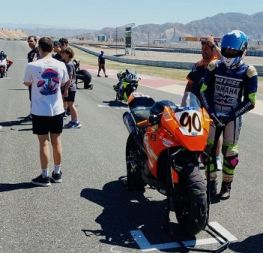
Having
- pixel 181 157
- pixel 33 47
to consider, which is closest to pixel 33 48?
pixel 33 47

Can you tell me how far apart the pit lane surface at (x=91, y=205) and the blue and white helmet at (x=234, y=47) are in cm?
188

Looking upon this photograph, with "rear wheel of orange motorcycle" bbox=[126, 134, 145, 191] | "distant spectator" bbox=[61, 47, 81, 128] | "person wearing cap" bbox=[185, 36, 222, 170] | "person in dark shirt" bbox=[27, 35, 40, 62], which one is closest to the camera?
"rear wheel of orange motorcycle" bbox=[126, 134, 145, 191]

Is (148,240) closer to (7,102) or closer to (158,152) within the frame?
(158,152)

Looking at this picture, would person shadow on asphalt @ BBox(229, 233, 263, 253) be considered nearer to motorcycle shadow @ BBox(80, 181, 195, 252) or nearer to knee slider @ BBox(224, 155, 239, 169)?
motorcycle shadow @ BBox(80, 181, 195, 252)

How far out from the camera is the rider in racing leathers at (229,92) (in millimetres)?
5336

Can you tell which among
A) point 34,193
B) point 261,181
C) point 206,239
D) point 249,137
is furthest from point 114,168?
point 249,137

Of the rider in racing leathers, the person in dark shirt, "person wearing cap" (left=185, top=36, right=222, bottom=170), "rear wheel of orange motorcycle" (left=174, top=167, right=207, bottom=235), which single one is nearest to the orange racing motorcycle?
"rear wheel of orange motorcycle" (left=174, top=167, right=207, bottom=235)

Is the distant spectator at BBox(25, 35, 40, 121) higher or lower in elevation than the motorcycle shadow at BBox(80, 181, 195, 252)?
higher

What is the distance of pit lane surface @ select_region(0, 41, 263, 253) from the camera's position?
15.1 feet

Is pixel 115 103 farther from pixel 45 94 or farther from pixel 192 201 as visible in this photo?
pixel 192 201

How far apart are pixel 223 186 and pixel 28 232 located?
2.64m

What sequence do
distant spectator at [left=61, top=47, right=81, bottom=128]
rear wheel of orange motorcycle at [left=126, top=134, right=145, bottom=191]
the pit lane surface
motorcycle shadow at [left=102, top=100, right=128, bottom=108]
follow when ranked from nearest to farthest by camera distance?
the pit lane surface < rear wheel of orange motorcycle at [left=126, top=134, right=145, bottom=191] < distant spectator at [left=61, top=47, right=81, bottom=128] < motorcycle shadow at [left=102, top=100, right=128, bottom=108]

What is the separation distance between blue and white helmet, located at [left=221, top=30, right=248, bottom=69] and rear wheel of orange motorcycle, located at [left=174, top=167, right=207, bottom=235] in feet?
5.16

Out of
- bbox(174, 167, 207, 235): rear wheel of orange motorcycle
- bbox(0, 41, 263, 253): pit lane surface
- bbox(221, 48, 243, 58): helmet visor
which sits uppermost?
bbox(221, 48, 243, 58): helmet visor
